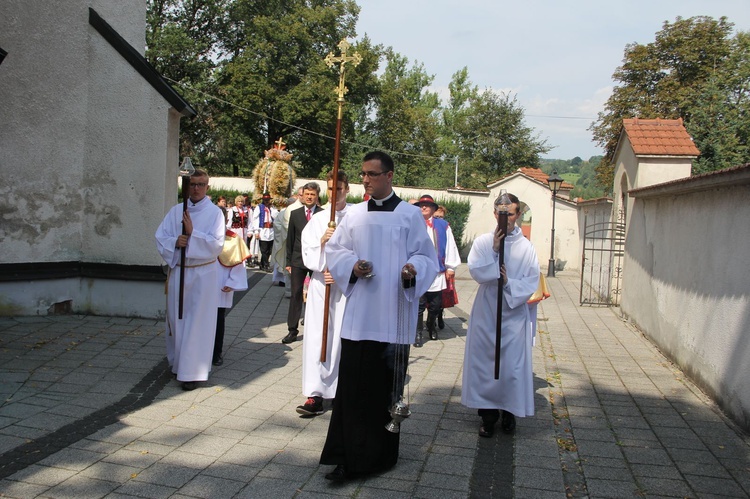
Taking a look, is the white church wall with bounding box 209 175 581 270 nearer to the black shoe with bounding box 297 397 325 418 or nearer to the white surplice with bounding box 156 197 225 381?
the white surplice with bounding box 156 197 225 381

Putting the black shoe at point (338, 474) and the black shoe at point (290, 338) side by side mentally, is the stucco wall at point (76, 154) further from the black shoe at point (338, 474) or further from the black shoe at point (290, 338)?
the black shoe at point (338, 474)

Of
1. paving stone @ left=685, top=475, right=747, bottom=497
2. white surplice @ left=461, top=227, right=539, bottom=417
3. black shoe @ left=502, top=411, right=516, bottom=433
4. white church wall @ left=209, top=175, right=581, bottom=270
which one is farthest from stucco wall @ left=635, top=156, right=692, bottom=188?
white church wall @ left=209, top=175, right=581, bottom=270

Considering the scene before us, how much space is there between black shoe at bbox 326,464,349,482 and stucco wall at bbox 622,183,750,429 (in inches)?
140

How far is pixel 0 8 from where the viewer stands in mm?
8844

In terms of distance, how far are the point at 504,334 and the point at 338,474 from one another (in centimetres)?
201

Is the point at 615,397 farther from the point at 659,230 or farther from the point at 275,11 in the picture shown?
the point at 275,11

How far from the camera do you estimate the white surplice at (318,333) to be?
616 cm

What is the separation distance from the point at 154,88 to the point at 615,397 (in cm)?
723

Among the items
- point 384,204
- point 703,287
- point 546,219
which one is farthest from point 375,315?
point 546,219

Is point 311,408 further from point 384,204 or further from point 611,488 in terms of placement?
point 611,488

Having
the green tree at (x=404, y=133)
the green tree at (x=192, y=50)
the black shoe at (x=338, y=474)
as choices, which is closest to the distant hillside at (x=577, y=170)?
the green tree at (x=404, y=133)

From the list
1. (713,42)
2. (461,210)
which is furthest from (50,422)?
(713,42)

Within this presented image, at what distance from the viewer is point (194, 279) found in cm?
693

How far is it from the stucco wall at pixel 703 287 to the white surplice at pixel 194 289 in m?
4.91
